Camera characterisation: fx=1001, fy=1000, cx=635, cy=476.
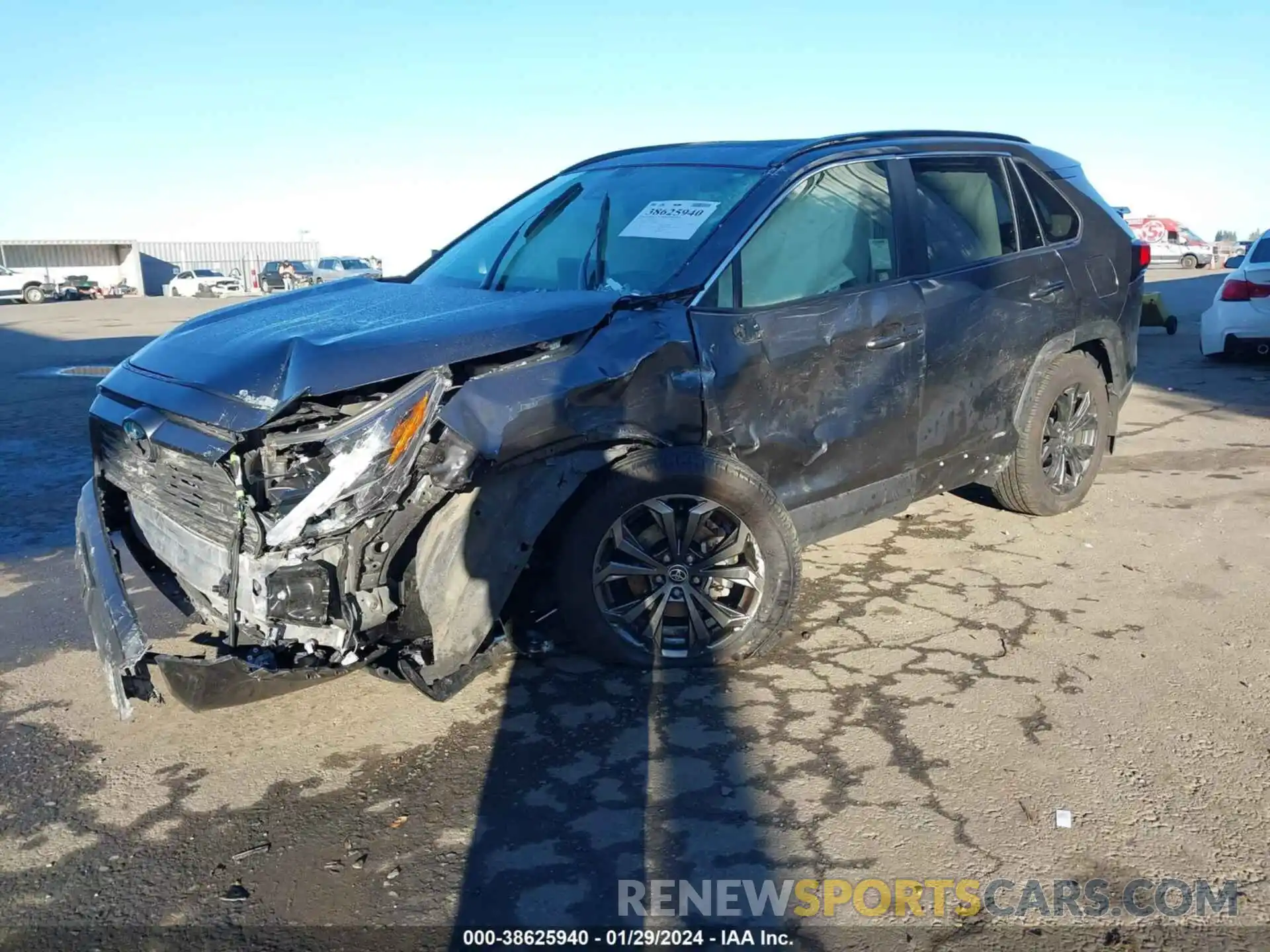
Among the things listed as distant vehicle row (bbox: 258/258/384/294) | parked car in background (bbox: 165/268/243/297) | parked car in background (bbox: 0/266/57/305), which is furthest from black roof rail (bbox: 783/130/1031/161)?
parked car in background (bbox: 165/268/243/297)

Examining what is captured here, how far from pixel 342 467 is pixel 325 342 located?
0.41 m

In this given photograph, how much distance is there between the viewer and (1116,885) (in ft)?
8.50

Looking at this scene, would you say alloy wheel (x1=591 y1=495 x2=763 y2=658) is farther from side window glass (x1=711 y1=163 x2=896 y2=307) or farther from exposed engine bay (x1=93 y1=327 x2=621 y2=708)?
side window glass (x1=711 y1=163 x2=896 y2=307)

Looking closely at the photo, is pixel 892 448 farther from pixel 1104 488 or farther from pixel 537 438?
pixel 1104 488

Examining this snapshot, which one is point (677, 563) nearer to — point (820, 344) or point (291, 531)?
point (820, 344)

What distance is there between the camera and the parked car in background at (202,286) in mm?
47406

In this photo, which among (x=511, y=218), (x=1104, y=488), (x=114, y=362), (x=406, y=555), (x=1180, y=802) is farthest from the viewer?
(x=114, y=362)

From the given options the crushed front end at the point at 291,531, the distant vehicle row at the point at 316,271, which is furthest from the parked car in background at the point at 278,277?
the crushed front end at the point at 291,531

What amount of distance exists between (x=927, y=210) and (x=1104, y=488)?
2613mm

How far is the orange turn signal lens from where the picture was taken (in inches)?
123

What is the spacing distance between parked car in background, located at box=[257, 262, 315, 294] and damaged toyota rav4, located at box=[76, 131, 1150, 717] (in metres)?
40.8

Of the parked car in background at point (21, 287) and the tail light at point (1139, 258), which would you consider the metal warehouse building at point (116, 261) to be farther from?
the tail light at point (1139, 258)

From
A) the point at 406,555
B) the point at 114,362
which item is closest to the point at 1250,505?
the point at 406,555

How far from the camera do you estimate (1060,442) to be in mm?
5422
